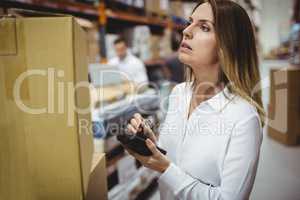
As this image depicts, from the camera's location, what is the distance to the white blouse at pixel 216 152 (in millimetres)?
683

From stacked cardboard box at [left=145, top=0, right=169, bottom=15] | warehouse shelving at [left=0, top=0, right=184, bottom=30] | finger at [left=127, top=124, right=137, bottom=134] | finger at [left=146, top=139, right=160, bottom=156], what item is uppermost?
stacked cardboard box at [left=145, top=0, right=169, bottom=15]

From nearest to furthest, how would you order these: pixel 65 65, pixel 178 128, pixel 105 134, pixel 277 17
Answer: pixel 65 65 → pixel 178 128 → pixel 105 134 → pixel 277 17

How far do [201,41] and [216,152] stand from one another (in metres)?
0.35

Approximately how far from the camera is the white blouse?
68cm

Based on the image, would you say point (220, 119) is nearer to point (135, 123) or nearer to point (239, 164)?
point (239, 164)

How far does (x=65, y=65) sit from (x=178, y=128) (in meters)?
0.48

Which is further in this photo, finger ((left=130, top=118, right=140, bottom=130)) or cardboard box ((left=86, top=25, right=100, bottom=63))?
cardboard box ((left=86, top=25, right=100, bottom=63))

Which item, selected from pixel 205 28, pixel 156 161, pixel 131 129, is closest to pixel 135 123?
pixel 131 129

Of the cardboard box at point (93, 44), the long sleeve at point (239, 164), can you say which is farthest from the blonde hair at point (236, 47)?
the cardboard box at point (93, 44)

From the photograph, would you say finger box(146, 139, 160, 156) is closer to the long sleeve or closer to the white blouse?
the white blouse

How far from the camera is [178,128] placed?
2.93 ft

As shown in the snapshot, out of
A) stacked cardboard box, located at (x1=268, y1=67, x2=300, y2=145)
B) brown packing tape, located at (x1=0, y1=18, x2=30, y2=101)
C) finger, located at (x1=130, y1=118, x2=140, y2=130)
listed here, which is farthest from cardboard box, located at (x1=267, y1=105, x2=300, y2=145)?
brown packing tape, located at (x1=0, y1=18, x2=30, y2=101)

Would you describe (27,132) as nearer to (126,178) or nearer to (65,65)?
(65,65)

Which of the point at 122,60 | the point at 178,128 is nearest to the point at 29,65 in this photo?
Answer: the point at 178,128
